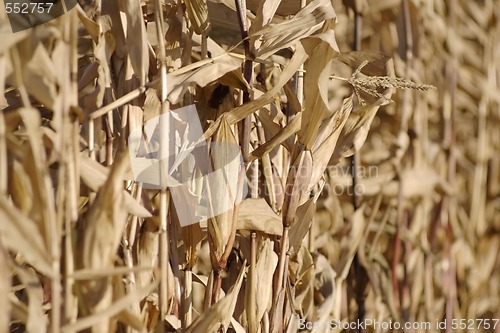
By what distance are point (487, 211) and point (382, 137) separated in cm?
30

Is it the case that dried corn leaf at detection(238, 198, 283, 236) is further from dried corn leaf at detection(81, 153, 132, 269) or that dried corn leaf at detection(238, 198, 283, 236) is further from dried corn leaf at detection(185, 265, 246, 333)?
dried corn leaf at detection(81, 153, 132, 269)

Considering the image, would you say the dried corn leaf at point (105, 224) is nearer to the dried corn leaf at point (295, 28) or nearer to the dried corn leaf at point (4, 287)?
the dried corn leaf at point (4, 287)

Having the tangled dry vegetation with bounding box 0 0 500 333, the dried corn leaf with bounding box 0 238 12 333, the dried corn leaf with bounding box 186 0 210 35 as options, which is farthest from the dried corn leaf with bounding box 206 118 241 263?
the dried corn leaf with bounding box 0 238 12 333

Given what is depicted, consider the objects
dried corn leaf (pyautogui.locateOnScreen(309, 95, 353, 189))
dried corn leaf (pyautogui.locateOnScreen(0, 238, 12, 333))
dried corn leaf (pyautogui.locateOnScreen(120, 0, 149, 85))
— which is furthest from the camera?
dried corn leaf (pyautogui.locateOnScreen(309, 95, 353, 189))

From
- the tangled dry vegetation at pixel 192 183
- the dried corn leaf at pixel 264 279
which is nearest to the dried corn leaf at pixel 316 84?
the tangled dry vegetation at pixel 192 183

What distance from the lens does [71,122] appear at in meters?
0.53

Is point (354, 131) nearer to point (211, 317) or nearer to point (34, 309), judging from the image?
point (211, 317)

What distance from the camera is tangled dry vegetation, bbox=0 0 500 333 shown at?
1.70ft

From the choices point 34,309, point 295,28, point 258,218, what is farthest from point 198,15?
point 34,309

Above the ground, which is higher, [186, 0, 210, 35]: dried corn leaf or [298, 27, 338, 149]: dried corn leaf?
[186, 0, 210, 35]: dried corn leaf

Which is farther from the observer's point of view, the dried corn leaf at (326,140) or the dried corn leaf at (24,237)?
the dried corn leaf at (326,140)

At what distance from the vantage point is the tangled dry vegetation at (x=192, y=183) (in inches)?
20.4

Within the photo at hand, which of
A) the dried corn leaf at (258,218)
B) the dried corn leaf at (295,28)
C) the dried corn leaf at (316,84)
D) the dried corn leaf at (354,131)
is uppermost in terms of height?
the dried corn leaf at (295,28)

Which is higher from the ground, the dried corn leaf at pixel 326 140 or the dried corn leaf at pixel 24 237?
the dried corn leaf at pixel 326 140
